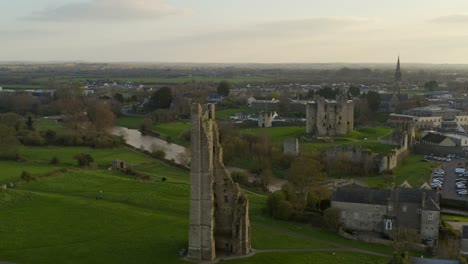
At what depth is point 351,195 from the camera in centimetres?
4094

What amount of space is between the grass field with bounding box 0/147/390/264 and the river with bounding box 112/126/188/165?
1525 cm

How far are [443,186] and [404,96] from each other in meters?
71.6

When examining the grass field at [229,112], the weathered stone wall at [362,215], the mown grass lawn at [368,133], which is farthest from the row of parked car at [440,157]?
the grass field at [229,112]

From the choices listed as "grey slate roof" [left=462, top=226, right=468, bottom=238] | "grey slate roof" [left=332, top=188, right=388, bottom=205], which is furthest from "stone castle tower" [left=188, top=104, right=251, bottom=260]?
"grey slate roof" [left=462, top=226, right=468, bottom=238]

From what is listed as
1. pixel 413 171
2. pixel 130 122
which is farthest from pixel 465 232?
pixel 130 122

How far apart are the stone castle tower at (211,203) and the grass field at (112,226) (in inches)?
64.1

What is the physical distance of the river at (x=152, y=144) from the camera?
73312 mm

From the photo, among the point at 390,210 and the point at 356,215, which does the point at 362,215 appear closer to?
the point at 356,215

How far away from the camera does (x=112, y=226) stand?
39.8m

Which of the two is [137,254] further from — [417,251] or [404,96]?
[404,96]

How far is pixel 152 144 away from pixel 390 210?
4799cm

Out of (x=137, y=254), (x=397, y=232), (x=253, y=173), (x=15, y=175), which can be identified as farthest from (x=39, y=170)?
(x=397, y=232)

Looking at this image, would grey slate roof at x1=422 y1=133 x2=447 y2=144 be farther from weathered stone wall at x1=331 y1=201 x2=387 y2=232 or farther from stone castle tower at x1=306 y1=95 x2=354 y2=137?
weathered stone wall at x1=331 y1=201 x2=387 y2=232

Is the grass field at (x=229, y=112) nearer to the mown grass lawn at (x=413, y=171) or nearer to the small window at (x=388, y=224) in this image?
the mown grass lawn at (x=413, y=171)
